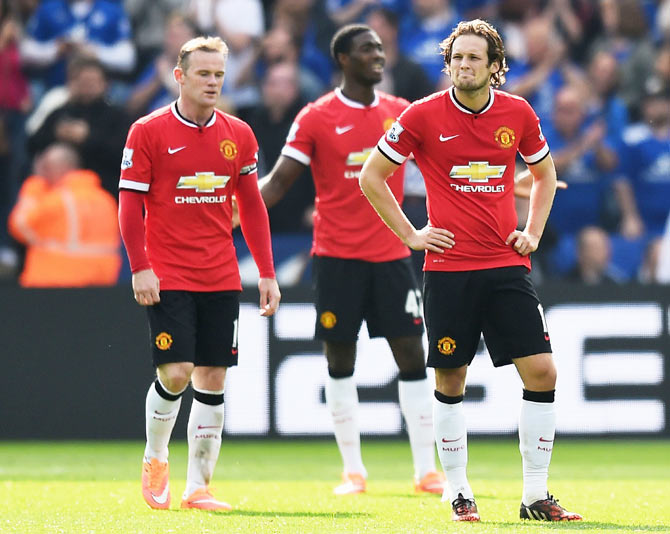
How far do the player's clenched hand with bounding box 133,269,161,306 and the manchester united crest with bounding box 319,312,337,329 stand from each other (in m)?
1.66

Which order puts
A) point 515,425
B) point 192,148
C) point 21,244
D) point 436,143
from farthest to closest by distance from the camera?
1. point 21,244
2. point 515,425
3. point 192,148
4. point 436,143

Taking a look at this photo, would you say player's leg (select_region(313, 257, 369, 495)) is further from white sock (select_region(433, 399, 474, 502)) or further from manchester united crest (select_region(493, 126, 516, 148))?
manchester united crest (select_region(493, 126, 516, 148))

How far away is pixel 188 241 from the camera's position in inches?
276

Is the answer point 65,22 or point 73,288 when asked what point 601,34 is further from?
point 73,288

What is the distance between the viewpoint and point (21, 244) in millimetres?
12320

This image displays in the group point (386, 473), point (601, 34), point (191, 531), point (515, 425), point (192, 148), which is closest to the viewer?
point (191, 531)

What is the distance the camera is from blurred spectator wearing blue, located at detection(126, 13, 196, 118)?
13656 millimetres

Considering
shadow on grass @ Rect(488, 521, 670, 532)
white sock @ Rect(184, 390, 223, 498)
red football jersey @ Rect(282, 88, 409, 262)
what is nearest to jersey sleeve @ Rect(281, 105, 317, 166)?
red football jersey @ Rect(282, 88, 409, 262)

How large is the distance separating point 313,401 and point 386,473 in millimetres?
1712

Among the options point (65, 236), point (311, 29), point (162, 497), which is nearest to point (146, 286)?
point (162, 497)

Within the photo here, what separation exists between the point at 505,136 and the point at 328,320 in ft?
7.42

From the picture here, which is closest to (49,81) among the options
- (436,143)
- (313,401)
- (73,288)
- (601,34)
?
(73,288)

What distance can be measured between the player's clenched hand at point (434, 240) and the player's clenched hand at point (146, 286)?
137 centimetres

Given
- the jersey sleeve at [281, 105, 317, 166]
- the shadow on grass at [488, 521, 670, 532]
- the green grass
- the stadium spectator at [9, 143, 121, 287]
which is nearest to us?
the shadow on grass at [488, 521, 670, 532]
